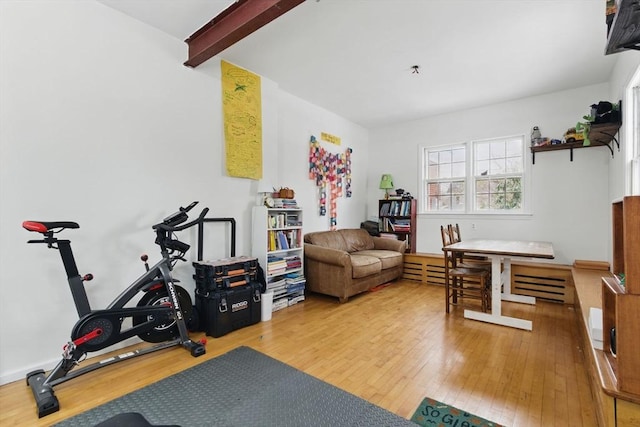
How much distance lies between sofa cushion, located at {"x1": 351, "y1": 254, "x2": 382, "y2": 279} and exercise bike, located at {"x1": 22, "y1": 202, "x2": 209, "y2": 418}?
200cm

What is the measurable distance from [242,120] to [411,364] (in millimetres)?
3000

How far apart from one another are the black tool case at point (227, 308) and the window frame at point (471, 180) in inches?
138

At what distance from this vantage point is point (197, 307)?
291 cm

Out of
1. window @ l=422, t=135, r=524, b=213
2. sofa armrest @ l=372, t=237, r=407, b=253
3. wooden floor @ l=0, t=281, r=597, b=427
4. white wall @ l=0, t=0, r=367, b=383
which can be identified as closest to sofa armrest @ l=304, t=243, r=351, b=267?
wooden floor @ l=0, t=281, r=597, b=427

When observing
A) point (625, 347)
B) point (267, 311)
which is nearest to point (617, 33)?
point (625, 347)

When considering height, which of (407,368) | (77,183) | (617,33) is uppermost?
(617,33)

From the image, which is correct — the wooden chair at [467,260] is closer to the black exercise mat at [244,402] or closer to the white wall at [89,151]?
the black exercise mat at [244,402]

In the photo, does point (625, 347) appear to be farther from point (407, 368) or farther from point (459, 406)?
point (407, 368)

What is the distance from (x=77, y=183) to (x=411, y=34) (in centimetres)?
313

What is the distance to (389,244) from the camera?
5203 millimetres

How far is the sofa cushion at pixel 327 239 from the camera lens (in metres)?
4.39

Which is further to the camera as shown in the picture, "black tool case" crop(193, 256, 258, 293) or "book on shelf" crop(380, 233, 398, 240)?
"book on shelf" crop(380, 233, 398, 240)

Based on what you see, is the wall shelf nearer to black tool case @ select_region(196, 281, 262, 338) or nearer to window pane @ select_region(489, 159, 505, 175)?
window pane @ select_region(489, 159, 505, 175)

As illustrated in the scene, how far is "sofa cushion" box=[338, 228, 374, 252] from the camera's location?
495 cm
